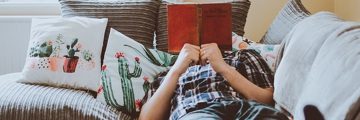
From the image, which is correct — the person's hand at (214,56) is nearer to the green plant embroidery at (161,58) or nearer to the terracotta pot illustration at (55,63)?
the green plant embroidery at (161,58)

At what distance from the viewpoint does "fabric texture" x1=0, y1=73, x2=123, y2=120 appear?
4.80 feet

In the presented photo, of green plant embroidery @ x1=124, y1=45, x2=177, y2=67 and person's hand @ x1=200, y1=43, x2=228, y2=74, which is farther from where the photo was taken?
green plant embroidery @ x1=124, y1=45, x2=177, y2=67

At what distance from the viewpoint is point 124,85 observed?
174 cm

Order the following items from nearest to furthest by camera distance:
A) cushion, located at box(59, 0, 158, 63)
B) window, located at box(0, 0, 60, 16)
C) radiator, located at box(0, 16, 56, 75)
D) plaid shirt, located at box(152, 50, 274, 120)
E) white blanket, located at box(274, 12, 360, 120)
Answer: white blanket, located at box(274, 12, 360, 120) < plaid shirt, located at box(152, 50, 274, 120) < cushion, located at box(59, 0, 158, 63) < radiator, located at box(0, 16, 56, 75) < window, located at box(0, 0, 60, 16)

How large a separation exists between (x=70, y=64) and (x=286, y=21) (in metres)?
0.93

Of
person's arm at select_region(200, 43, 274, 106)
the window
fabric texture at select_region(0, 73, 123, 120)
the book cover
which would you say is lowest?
fabric texture at select_region(0, 73, 123, 120)

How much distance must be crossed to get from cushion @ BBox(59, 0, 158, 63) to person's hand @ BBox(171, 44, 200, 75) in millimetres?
347

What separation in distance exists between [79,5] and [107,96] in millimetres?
563

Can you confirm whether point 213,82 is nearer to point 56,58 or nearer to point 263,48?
point 263,48

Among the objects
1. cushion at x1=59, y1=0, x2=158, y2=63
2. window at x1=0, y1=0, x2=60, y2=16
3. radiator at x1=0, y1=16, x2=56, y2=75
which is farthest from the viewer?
window at x1=0, y1=0, x2=60, y2=16

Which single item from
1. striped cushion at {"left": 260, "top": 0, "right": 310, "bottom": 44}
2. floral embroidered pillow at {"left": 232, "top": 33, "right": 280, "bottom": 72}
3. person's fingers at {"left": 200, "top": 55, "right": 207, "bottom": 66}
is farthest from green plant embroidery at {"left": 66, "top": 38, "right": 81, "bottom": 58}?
striped cushion at {"left": 260, "top": 0, "right": 310, "bottom": 44}

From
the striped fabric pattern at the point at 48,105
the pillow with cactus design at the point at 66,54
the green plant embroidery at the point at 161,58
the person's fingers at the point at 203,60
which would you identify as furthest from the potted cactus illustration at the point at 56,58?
the person's fingers at the point at 203,60

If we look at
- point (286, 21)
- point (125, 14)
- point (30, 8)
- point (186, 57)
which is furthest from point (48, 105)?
point (30, 8)

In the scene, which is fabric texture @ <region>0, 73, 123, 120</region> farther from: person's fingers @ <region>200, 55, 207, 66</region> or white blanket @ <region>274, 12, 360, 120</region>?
white blanket @ <region>274, 12, 360, 120</region>
